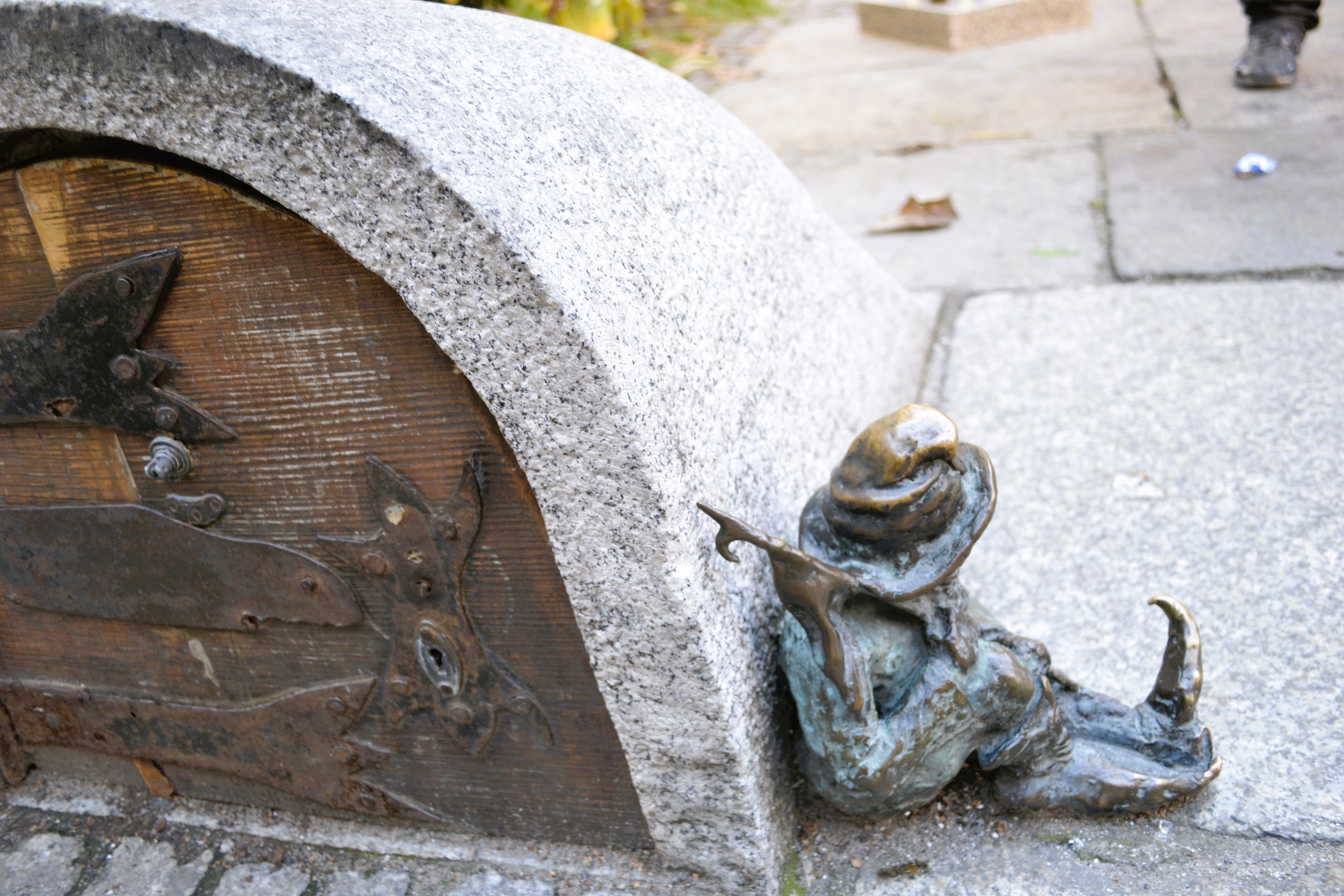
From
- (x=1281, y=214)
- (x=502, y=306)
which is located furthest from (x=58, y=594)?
(x=1281, y=214)

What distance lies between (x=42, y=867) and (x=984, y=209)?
9.88ft

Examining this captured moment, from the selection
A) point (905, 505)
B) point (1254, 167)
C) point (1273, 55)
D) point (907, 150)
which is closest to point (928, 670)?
point (905, 505)

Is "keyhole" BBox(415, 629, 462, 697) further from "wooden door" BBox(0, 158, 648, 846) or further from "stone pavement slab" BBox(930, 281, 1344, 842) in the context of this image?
"stone pavement slab" BBox(930, 281, 1344, 842)

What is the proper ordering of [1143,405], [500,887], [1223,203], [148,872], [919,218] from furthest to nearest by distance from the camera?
1. [919,218]
2. [1223,203]
3. [1143,405]
4. [148,872]
5. [500,887]

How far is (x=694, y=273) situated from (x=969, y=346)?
135 cm

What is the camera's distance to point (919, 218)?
128 inches

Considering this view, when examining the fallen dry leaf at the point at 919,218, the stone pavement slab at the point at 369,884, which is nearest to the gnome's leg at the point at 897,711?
the stone pavement slab at the point at 369,884

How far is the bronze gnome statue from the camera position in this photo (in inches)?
49.9

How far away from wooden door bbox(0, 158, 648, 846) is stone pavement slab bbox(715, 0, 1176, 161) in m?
3.09

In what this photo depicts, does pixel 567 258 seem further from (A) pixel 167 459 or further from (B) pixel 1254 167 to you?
(B) pixel 1254 167

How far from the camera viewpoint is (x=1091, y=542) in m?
1.94

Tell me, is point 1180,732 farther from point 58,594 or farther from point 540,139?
point 58,594

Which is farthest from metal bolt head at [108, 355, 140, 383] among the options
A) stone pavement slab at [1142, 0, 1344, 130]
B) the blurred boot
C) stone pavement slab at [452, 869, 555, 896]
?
the blurred boot

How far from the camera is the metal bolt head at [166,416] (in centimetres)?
134
